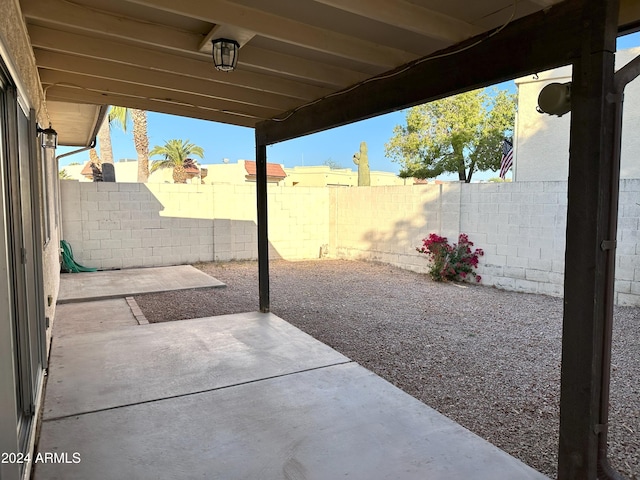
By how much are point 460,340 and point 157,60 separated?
13.3 feet

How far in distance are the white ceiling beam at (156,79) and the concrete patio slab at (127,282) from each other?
393 cm

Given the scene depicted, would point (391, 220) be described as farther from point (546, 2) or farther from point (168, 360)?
point (546, 2)

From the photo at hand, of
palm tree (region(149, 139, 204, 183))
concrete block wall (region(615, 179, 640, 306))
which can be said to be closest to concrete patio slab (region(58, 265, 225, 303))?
concrete block wall (region(615, 179, 640, 306))

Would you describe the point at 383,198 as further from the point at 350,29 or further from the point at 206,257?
the point at 350,29

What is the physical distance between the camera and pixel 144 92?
4359 millimetres

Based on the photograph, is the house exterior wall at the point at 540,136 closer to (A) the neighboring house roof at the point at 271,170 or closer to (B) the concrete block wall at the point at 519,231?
(B) the concrete block wall at the point at 519,231

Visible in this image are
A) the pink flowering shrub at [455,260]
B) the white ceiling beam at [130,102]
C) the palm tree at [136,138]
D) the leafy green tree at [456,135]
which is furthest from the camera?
the leafy green tree at [456,135]

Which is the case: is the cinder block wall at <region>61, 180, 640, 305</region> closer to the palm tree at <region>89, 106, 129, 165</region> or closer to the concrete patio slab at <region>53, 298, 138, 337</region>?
the palm tree at <region>89, 106, 129, 165</region>

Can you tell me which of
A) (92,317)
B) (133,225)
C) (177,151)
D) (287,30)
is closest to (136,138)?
(133,225)

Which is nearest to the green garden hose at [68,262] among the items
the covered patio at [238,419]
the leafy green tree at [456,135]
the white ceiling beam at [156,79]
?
the covered patio at [238,419]

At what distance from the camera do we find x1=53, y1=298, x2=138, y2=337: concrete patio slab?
5094 millimetres

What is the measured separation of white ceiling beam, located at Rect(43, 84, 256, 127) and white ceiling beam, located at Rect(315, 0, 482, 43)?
9.07 feet

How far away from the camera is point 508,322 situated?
18.5 ft

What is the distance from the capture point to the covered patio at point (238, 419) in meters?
2.42
